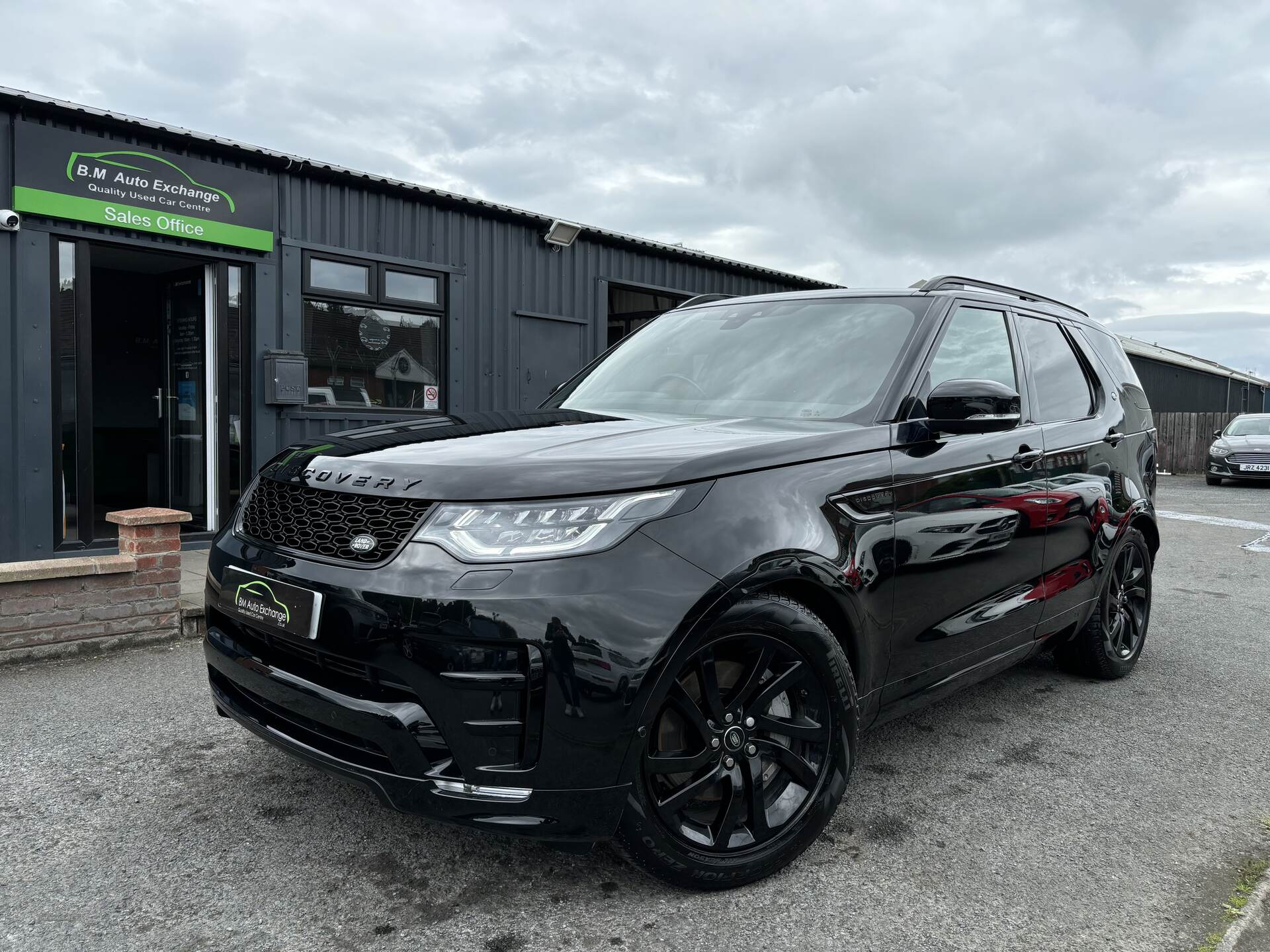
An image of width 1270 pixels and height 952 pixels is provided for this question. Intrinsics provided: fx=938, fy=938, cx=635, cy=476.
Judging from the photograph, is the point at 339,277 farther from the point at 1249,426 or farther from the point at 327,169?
the point at 1249,426

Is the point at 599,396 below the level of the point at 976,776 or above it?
above

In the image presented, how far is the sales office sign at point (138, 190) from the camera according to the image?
701cm

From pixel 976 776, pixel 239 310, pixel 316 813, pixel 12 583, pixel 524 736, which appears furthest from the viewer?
pixel 239 310

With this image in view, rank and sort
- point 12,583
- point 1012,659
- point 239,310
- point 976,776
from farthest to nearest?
point 239,310 < point 12,583 < point 1012,659 < point 976,776

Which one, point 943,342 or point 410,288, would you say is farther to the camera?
point 410,288

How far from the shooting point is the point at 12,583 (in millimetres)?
4441

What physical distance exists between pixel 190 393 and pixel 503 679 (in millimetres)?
7657

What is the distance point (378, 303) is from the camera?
920 centimetres

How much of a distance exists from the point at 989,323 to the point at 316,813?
3.00 metres

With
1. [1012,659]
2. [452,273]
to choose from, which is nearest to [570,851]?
[1012,659]

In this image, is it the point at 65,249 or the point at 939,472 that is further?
the point at 65,249

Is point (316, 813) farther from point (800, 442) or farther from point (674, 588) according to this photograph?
point (800, 442)

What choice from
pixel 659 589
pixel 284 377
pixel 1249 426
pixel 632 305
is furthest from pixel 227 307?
pixel 1249 426

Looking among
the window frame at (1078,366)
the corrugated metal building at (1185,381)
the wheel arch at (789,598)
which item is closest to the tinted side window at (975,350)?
the window frame at (1078,366)
